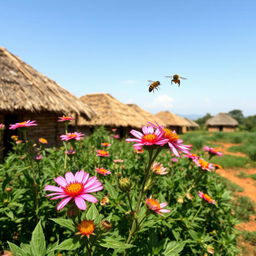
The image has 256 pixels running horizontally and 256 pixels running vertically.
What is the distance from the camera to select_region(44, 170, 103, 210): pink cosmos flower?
0.90 meters

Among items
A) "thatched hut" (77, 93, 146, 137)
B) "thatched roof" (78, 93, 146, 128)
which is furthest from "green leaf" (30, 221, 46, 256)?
"thatched roof" (78, 93, 146, 128)

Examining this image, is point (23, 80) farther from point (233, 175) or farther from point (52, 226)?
point (233, 175)

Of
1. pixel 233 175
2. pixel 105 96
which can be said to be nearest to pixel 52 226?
pixel 233 175

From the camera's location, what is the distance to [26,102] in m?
6.40

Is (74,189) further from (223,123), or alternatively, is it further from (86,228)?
(223,123)

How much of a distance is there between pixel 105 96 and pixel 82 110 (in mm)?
7772

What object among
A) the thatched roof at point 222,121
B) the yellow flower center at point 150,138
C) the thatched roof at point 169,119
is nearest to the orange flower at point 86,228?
the yellow flower center at point 150,138

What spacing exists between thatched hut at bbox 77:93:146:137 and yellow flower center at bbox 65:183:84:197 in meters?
11.6

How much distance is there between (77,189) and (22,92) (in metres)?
6.69

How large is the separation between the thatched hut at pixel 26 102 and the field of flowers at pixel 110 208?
380cm

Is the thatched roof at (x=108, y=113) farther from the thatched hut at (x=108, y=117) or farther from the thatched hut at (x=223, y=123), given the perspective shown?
the thatched hut at (x=223, y=123)

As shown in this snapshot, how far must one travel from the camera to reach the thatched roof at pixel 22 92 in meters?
6.14

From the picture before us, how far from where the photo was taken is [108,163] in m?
2.92

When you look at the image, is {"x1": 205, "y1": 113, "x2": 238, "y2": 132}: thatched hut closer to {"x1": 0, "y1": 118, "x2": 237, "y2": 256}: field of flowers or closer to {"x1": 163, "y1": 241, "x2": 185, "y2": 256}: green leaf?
{"x1": 0, "y1": 118, "x2": 237, "y2": 256}: field of flowers
